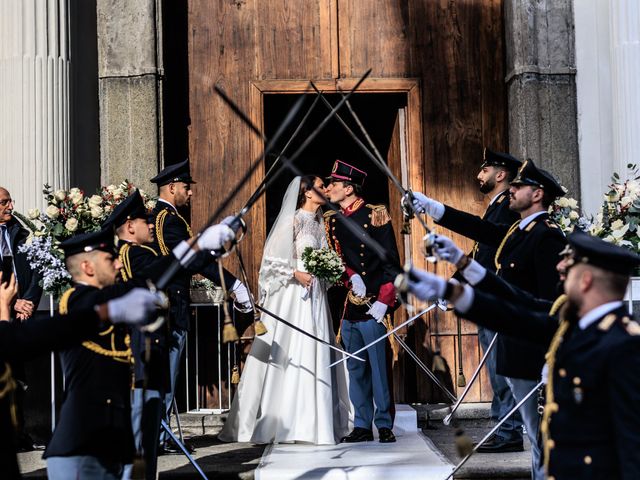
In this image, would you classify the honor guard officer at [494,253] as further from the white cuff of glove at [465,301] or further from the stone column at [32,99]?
the stone column at [32,99]

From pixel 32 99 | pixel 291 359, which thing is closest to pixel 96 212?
pixel 32 99

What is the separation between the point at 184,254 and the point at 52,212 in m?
2.97

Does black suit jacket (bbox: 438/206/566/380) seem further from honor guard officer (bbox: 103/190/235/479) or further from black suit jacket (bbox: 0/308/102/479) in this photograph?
black suit jacket (bbox: 0/308/102/479)

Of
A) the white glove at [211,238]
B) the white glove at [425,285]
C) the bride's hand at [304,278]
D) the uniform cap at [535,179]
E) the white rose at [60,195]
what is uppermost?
the white rose at [60,195]

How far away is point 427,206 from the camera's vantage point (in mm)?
6562

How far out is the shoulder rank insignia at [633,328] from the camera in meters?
3.74

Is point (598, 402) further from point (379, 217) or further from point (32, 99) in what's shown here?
point (32, 99)

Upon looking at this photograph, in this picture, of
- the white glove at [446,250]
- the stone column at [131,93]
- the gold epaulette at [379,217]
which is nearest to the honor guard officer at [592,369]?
the white glove at [446,250]

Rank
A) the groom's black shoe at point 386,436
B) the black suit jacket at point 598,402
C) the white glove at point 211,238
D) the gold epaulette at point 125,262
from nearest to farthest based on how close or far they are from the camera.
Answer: the black suit jacket at point 598,402 < the white glove at point 211,238 < the gold epaulette at point 125,262 < the groom's black shoe at point 386,436

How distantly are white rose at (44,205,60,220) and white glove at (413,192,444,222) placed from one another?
295 cm

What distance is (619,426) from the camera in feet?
11.7

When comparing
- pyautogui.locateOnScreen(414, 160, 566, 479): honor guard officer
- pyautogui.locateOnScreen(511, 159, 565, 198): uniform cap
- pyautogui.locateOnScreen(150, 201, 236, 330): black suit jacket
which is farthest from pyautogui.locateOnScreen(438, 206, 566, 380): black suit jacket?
pyautogui.locateOnScreen(150, 201, 236, 330): black suit jacket

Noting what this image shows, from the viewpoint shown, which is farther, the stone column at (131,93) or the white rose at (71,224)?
the stone column at (131,93)

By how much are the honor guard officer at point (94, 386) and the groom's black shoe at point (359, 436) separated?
344 cm
